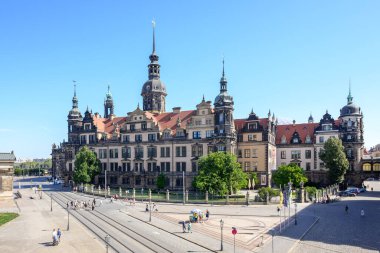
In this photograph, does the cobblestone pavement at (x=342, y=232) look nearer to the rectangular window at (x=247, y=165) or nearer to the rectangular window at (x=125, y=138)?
the rectangular window at (x=247, y=165)

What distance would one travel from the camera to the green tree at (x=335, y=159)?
2950 inches

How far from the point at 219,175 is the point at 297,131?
3614 cm

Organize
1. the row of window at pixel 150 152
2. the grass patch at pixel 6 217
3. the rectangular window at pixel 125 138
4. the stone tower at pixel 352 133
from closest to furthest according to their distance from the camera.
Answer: the grass patch at pixel 6 217, the row of window at pixel 150 152, the stone tower at pixel 352 133, the rectangular window at pixel 125 138

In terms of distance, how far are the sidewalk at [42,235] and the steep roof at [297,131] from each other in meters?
56.3

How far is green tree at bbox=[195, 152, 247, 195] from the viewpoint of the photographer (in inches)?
2292

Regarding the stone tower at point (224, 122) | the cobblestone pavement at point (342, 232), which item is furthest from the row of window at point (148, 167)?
the cobblestone pavement at point (342, 232)

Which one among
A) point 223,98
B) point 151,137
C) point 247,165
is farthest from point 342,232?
point 151,137

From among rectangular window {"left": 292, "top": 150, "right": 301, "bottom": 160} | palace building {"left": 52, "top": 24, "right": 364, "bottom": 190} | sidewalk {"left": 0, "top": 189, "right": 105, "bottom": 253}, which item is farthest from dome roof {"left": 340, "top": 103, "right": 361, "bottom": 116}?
sidewalk {"left": 0, "top": 189, "right": 105, "bottom": 253}

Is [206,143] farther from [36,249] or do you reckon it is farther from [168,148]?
[36,249]

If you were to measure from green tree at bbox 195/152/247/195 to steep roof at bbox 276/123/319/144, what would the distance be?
30981 millimetres

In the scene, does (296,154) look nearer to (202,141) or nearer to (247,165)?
(247,165)

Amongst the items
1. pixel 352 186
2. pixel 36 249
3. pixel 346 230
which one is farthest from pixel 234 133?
pixel 36 249

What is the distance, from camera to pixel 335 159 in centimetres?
7469

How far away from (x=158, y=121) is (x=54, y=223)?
46185 mm
